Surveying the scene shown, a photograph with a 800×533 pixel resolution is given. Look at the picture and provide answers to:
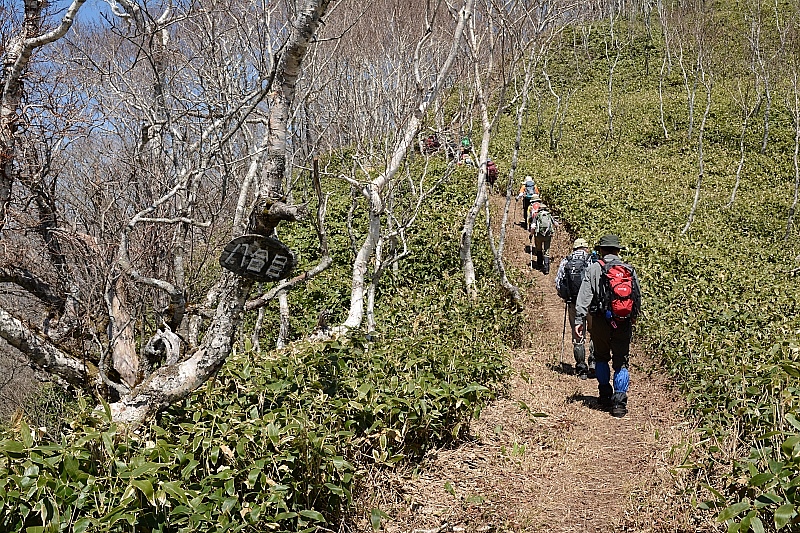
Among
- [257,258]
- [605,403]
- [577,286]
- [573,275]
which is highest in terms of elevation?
[257,258]

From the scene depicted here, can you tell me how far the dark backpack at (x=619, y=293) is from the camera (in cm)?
604

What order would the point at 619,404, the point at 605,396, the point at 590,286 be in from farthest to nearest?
the point at 605,396 < the point at 590,286 < the point at 619,404

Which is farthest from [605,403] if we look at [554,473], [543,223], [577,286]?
[543,223]

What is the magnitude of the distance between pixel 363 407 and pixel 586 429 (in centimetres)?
263

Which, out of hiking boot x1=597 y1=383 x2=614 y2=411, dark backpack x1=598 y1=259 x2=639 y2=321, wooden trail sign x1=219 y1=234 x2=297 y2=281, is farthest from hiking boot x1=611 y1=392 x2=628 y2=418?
wooden trail sign x1=219 y1=234 x2=297 y2=281

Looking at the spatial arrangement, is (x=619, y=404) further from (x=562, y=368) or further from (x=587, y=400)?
(x=562, y=368)

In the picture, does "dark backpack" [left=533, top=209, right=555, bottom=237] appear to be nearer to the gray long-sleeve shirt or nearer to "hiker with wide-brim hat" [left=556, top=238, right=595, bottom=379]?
"hiker with wide-brim hat" [left=556, top=238, right=595, bottom=379]

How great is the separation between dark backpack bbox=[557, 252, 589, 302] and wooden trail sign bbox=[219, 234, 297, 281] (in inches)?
205

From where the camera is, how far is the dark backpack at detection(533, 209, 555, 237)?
13086 mm

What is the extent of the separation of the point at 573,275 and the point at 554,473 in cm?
372

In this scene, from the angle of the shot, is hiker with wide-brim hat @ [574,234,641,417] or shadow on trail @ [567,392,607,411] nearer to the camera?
hiker with wide-brim hat @ [574,234,641,417]

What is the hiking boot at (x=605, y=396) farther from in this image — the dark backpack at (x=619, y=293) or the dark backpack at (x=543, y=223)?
the dark backpack at (x=543, y=223)

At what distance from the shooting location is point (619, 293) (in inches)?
238

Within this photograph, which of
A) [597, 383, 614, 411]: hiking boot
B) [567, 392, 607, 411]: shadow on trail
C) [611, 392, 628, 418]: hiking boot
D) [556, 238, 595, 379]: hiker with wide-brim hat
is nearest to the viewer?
[611, 392, 628, 418]: hiking boot
